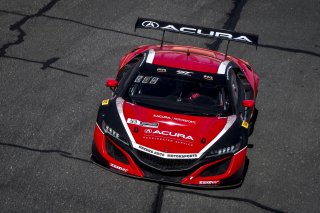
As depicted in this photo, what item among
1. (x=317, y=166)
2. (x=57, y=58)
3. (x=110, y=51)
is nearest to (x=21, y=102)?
Answer: (x=57, y=58)

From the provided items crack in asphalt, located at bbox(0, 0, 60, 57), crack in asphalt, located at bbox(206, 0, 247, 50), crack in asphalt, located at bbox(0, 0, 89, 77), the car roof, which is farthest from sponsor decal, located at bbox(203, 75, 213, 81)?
crack in asphalt, located at bbox(0, 0, 60, 57)

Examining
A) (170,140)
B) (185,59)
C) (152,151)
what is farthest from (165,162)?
(185,59)

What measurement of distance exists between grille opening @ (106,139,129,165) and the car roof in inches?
67.4

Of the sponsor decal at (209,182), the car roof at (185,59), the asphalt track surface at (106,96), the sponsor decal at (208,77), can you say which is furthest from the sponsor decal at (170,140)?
the car roof at (185,59)

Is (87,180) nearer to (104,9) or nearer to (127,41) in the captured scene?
(127,41)

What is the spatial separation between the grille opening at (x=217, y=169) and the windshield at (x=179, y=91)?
88cm

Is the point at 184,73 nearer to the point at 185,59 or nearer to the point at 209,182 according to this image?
the point at 185,59

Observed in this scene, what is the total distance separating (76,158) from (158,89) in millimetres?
1502

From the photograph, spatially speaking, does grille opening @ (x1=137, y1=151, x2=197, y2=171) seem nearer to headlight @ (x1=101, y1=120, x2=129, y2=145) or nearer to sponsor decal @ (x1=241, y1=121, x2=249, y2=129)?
headlight @ (x1=101, y1=120, x2=129, y2=145)

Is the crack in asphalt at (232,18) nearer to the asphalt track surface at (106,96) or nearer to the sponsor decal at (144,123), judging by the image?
the asphalt track surface at (106,96)

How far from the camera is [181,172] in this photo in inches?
313

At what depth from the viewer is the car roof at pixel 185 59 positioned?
373 inches

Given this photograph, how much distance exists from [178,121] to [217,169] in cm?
88

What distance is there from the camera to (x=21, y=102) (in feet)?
33.9
